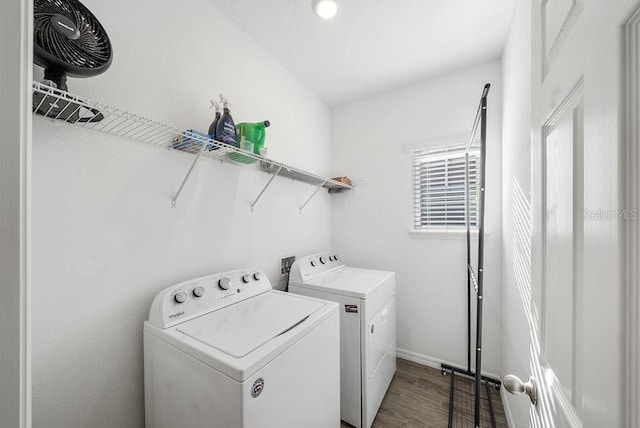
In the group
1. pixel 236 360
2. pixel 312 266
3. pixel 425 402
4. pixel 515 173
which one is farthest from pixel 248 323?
pixel 515 173

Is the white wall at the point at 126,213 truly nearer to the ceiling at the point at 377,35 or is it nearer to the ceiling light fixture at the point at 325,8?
the ceiling at the point at 377,35

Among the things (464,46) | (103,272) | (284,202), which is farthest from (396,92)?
(103,272)

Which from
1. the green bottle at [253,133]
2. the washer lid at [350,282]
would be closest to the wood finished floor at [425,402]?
the washer lid at [350,282]

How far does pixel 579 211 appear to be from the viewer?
0.47 meters

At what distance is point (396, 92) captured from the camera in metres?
2.38

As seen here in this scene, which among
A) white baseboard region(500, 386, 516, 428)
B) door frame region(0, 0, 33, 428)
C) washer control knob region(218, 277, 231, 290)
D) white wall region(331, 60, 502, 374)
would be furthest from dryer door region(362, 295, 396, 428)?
door frame region(0, 0, 33, 428)

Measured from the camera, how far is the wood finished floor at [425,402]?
1620 mm

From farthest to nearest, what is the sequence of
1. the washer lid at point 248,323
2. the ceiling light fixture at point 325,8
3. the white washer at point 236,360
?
the ceiling light fixture at point 325,8 → the washer lid at point 248,323 → the white washer at point 236,360

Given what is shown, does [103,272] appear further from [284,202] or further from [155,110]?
[284,202]

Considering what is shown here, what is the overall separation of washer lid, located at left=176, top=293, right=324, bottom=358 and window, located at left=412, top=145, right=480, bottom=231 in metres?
1.49

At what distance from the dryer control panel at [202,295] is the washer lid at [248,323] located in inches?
1.6

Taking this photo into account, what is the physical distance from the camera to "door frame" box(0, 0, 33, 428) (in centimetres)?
39

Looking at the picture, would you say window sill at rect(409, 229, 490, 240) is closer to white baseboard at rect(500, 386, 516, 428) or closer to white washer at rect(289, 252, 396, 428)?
white washer at rect(289, 252, 396, 428)

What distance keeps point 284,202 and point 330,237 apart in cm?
85
